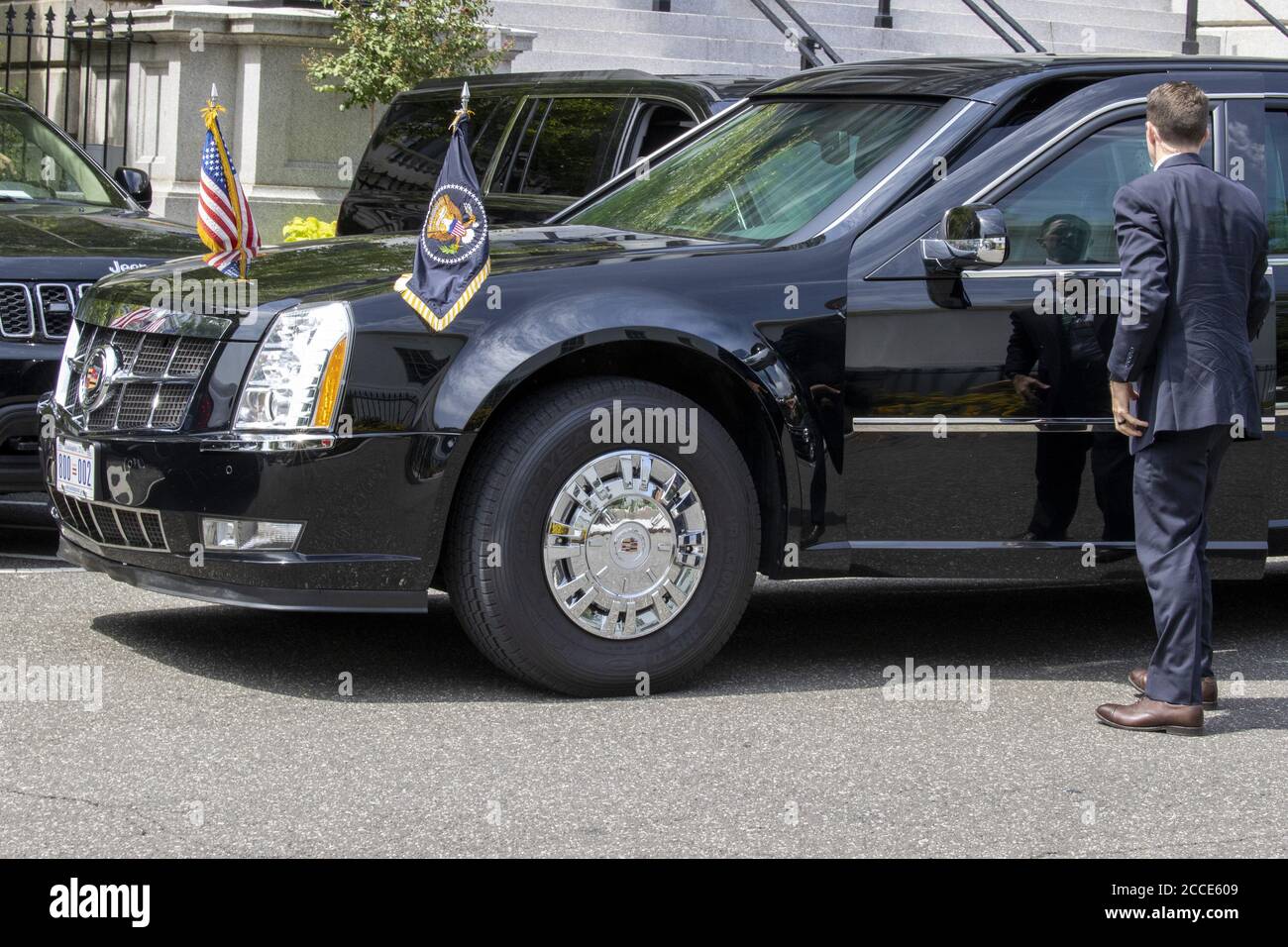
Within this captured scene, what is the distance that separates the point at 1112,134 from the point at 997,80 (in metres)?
0.40

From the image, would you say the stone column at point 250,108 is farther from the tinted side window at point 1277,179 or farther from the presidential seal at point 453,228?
the presidential seal at point 453,228

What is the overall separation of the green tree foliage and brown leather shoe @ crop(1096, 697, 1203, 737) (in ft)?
33.7

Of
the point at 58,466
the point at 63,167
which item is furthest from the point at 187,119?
the point at 58,466

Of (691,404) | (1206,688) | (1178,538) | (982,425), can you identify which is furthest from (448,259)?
(1206,688)

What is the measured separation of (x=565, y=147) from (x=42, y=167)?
2.62 meters

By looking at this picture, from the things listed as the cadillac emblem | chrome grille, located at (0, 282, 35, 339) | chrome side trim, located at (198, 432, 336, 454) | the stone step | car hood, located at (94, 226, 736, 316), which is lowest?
chrome side trim, located at (198, 432, 336, 454)

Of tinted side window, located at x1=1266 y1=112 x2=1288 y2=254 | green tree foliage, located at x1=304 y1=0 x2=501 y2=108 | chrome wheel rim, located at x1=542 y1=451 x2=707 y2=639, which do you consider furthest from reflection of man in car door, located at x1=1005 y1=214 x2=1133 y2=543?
green tree foliage, located at x1=304 y1=0 x2=501 y2=108

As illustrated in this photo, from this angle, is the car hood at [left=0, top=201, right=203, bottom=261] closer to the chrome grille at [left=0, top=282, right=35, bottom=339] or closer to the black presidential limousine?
the chrome grille at [left=0, top=282, right=35, bottom=339]

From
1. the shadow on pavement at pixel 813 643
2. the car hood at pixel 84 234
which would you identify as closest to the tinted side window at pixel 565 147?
the car hood at pixel 84 234

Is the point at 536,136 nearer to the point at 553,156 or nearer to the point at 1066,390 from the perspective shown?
the point at 553,156

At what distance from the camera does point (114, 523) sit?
19.4 feet

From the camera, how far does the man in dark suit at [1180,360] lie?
559 centimetres

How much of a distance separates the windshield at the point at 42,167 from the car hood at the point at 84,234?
241 mm

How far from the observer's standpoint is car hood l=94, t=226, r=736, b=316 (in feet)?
18.7
